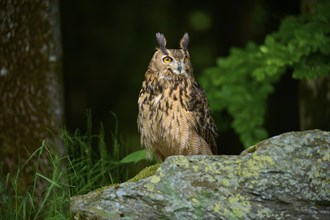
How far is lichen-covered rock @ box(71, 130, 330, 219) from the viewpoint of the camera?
142 inches

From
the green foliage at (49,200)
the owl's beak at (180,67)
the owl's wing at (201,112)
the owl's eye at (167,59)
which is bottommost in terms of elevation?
the green foliage at (49,200)

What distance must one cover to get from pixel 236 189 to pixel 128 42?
5764mm

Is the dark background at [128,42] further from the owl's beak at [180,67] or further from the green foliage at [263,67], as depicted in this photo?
the owl's beak at [180,67]

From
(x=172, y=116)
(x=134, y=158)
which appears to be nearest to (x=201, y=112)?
(x=172, y=116)

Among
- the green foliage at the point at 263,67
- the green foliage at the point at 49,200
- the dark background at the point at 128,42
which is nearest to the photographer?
the green foliage at the point at 49,200

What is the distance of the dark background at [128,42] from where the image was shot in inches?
362

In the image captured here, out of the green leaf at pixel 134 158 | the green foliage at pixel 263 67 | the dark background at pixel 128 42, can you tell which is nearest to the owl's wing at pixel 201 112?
the green leaf at pixel 134 158

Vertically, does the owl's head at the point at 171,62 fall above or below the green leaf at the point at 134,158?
above

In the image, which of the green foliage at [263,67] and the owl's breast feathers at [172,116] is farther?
the green foliage at [263,67]

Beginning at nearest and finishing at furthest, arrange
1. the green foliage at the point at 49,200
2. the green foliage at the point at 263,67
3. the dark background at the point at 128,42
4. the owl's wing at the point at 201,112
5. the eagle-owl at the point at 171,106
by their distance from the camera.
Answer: the green foliage at the point at 49,200
the eagle-owl at the point at 171,106
the owl's wing at the point at 201,112
the green foliage at the point at 263,67
the dark background at the point at 128,42

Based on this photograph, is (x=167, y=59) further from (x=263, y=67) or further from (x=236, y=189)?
(x=236, y=189)

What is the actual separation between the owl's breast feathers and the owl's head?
0.14 ft

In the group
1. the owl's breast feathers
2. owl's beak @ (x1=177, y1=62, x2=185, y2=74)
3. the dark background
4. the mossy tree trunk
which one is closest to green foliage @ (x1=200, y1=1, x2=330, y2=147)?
the owl's breast feathers

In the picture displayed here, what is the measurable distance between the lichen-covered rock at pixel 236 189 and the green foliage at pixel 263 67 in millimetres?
2023
